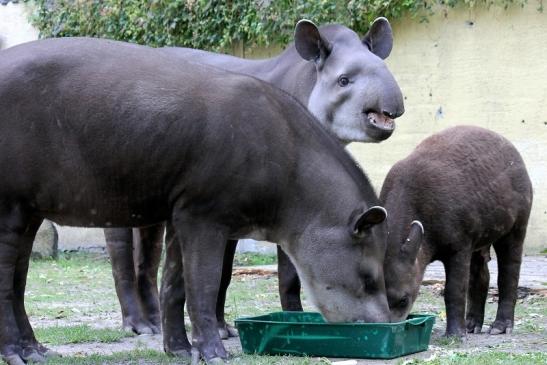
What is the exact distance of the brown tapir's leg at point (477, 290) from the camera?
8.39 metres

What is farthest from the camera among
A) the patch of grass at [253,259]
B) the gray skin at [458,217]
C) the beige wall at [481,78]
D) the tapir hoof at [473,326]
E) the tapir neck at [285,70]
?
the patch of grass at [253,259]

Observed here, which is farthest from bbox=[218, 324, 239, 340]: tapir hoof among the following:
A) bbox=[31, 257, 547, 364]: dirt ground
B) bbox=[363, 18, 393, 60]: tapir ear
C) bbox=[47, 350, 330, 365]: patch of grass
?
bbox=[363, 18, 393, 60]: tapir ear

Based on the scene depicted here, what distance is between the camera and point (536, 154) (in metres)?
13.5

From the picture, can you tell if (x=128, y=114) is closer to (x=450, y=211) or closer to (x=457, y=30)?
(x=450, y=211)

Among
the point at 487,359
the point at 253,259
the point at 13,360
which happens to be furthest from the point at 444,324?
the point at 253,259

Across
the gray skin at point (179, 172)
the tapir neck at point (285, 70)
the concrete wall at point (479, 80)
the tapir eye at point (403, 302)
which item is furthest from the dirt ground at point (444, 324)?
the tapir neck at point (285, 70)

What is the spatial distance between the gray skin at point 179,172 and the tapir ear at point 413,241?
62cm

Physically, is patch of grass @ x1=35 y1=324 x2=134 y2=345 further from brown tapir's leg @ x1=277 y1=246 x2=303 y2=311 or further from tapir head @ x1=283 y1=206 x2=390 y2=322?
tapir head @ x1=283 y1=206 x2=390 y2=322

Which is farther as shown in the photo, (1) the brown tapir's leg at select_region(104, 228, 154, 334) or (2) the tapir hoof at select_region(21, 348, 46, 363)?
(1) the brown tapir's leg at select_region(104, 228, 154, 334)

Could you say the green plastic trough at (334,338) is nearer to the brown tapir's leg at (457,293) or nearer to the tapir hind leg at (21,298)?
the brown tapir's leg at (457,293)

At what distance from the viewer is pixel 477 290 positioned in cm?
848

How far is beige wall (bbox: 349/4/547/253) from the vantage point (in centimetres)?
1344

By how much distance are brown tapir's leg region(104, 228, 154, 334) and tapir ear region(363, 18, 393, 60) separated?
8.05 feet

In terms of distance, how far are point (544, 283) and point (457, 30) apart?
418 centimetres
